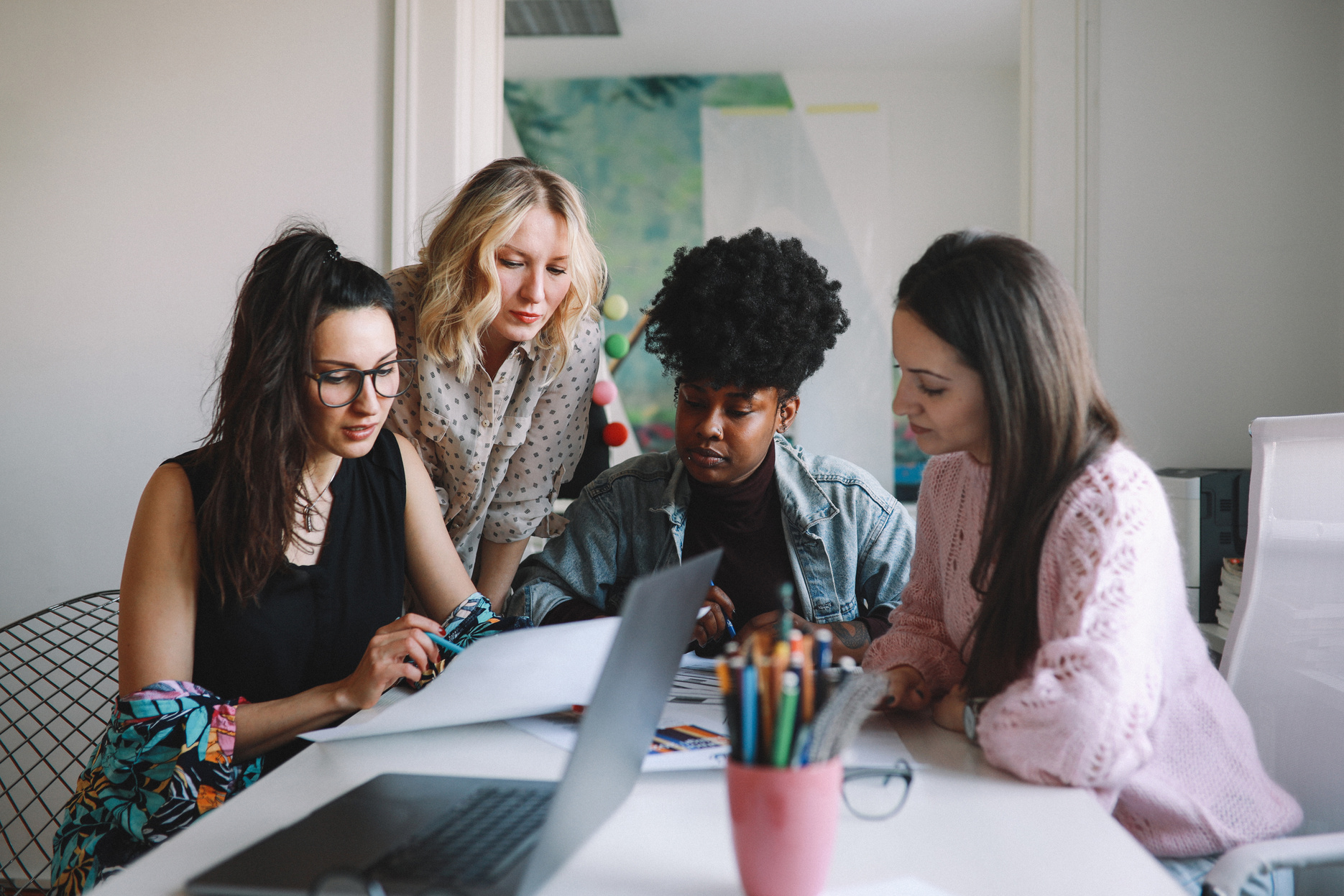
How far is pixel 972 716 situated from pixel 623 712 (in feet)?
1.42

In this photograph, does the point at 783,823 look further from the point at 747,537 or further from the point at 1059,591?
the point at 747,537

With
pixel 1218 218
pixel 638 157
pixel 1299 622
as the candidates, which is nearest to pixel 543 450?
Result: pixel 1299 622

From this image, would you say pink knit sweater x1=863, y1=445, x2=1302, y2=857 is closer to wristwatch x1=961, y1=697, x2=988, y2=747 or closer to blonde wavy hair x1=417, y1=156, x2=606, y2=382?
wristwatch x1=961, y1=697, x2=988, y2=747

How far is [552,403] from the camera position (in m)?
1.79

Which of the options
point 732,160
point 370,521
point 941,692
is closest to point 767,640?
point 941,692

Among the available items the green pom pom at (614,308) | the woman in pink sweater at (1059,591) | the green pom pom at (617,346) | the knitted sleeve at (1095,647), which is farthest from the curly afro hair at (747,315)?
the green pom pom at (617,346)

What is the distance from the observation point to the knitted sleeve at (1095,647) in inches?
30.8

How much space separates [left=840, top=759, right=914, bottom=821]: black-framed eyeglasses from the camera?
0.75 meters

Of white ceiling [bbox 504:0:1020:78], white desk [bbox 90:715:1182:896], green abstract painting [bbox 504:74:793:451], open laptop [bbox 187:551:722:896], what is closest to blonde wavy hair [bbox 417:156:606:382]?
white desk [bbox 90:715:1182:896]

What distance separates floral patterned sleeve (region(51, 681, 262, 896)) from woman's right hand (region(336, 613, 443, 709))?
13 centimetres

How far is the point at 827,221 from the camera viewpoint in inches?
165

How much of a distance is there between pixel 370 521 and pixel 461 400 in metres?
0.37

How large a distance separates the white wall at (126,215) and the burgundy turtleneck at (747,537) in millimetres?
1121

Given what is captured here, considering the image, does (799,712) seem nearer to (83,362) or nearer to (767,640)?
(767,640)
